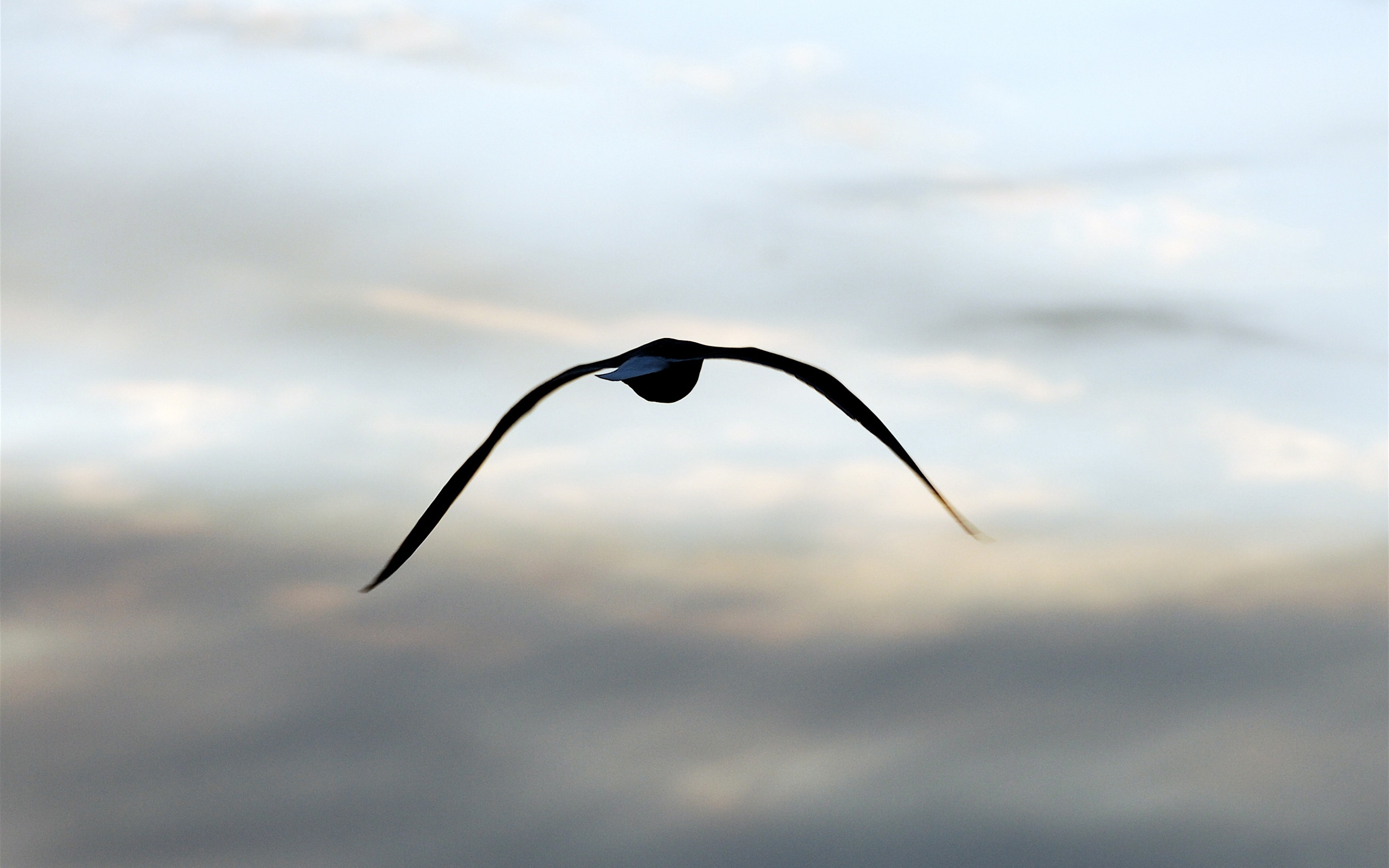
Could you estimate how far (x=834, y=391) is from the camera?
8719 mm

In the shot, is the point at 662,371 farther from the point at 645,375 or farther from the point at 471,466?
the point at 471,466

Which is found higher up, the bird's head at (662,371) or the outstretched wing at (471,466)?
the bird's head at (662,371)

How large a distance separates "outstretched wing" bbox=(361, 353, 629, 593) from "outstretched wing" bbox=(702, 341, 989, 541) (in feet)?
3.04

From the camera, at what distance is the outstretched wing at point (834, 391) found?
8242 millimetres

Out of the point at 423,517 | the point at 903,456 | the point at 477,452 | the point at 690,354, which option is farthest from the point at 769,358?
the point at 423,517

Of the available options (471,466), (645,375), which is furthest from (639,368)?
(471,466)

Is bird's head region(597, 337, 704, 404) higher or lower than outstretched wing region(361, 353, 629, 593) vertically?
higher

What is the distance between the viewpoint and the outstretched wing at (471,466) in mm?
8258

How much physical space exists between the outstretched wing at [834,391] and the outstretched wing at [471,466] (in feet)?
3.04

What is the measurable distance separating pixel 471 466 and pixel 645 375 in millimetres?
1459

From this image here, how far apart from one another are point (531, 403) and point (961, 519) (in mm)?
3148

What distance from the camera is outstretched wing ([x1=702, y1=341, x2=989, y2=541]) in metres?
8.24

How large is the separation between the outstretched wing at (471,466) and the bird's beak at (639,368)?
89mm

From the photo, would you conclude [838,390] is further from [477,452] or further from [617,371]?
[477,452]
